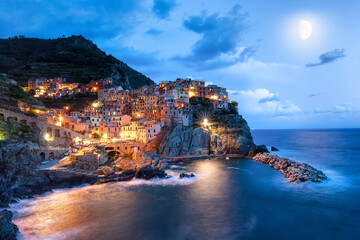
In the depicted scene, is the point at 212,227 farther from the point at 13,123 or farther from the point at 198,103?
the point at 198,103

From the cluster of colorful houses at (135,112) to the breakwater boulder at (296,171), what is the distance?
1051 inches

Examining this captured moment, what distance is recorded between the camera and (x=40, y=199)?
980 inches

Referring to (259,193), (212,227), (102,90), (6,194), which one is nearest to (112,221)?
(212,227)

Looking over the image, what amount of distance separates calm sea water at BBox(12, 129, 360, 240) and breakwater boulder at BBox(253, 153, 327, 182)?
5.36 ft

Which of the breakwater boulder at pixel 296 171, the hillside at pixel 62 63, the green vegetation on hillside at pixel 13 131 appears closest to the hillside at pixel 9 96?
the green vegetation on hillside at pixel 13 131

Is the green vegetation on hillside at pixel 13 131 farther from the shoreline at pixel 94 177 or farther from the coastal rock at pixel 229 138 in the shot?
the coastal rock at pixel 229 138

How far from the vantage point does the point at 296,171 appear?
114 feet


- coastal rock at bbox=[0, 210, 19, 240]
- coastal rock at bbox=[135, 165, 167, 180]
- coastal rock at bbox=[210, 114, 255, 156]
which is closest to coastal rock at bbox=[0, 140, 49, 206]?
coastal rock at bbox=[0, 210, 19, 240]

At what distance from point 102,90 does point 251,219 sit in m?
72.1

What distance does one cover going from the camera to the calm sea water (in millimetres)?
18578

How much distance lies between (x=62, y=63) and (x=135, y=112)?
7635 cm

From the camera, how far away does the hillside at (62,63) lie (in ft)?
329

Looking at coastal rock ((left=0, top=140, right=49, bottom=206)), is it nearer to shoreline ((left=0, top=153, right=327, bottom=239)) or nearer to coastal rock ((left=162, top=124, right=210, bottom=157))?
shoreline ((left=0, top=153, right=327, bottom=239))

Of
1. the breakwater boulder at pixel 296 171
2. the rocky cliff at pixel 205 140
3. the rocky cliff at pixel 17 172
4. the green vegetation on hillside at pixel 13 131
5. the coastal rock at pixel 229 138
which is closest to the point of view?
the rocky cliff at pixel 17 172
